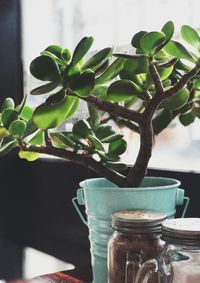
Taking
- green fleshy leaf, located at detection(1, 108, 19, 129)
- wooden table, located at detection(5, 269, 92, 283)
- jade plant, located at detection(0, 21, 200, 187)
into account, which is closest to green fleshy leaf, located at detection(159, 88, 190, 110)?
jade plant, located at detection(0, 21, 200, 187)

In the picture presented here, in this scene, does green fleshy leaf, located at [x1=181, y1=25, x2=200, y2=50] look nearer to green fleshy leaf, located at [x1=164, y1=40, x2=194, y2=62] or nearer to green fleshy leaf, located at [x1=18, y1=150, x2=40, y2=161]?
green fleshy leaf, located at [x1=164, y1=40, x2=194, y2=62]

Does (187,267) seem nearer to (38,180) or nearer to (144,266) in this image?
(144,266)

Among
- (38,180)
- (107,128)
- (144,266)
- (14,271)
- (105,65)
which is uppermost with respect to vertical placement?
(105,65)

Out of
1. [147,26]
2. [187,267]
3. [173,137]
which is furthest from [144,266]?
[147,26]

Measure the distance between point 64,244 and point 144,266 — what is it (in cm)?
68

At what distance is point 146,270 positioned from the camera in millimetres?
541

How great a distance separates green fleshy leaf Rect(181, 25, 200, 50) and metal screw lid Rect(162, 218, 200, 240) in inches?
9.2

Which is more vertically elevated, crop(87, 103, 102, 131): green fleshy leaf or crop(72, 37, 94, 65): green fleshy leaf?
crop(72, 37, 94, 65): green fleshy leaf

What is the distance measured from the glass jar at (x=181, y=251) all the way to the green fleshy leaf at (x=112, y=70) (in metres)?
0.22

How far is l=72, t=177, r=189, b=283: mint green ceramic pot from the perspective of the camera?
0.64m

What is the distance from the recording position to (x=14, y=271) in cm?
111

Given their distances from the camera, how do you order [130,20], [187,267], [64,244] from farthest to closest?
[64,244], [130,20], [187,267]

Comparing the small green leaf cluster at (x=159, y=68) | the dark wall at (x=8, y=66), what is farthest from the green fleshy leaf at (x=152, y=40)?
the dark wall at (x=8, y=66)

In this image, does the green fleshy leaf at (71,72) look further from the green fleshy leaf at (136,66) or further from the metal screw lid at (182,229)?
the metal screw lid at (182,229)
